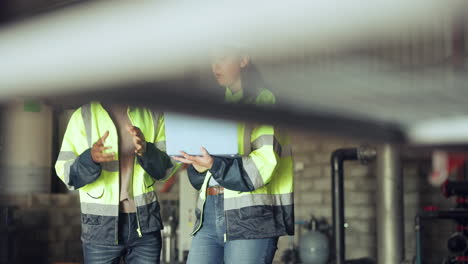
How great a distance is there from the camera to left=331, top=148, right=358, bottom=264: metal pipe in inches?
219

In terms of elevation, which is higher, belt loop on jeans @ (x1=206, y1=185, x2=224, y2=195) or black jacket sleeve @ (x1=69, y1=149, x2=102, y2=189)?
black jacket sleeve @ (x1=69, y1=149, x2=102, y2=189)

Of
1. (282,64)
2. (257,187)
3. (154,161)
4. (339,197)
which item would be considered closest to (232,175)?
(257,187)

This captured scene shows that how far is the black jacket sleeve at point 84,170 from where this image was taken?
5.11 ft

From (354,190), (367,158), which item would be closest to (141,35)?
(367,158)

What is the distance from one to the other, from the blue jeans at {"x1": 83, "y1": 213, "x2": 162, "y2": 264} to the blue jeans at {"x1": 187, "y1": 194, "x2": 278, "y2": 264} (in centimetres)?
12

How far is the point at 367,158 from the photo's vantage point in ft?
17.4

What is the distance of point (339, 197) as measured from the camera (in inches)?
222

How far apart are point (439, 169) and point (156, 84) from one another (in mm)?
159

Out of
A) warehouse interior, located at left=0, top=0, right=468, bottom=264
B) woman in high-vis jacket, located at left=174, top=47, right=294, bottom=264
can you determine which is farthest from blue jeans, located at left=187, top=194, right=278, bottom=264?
warehouse interior, located at left=0, top=0, right=468, bottom=264

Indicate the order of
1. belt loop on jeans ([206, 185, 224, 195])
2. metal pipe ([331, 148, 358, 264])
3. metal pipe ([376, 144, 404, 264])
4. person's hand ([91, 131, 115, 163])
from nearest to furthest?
person's hand ([91, 131, 115, 163]), belt loop on jeans ([206, 185, 224, 195]), metal pipe ([376, 144, 404, 264]), metal pipe ([331, 148, 358, 264])

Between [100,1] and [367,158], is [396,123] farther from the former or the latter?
[367,158]

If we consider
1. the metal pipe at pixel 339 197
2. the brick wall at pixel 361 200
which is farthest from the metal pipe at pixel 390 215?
the brick wall at pixel 361 200

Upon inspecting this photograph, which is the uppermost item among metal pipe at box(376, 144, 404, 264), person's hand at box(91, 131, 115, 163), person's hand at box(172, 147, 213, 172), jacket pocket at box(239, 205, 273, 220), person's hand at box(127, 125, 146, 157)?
person's hand at box(127, 125, 146, 157)

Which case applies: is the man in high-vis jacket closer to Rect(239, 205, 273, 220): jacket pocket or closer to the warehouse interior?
Rect(239, 205, 273, 220): jacket pocket
